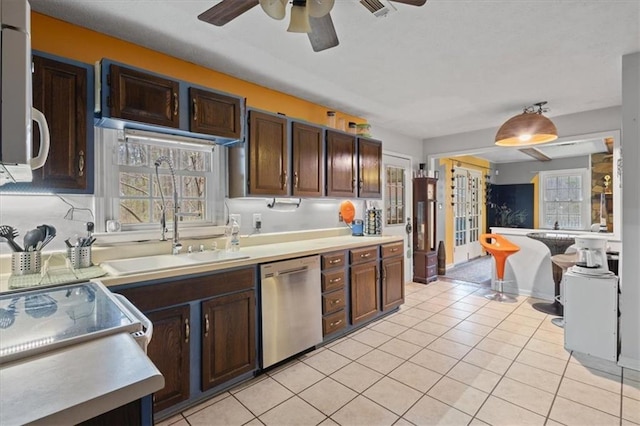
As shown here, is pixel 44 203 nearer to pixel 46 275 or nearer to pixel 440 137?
pixel 46 275

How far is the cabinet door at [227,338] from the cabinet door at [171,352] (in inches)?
4.9

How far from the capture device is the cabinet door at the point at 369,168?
3857 mm

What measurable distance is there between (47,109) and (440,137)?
518 centimetres

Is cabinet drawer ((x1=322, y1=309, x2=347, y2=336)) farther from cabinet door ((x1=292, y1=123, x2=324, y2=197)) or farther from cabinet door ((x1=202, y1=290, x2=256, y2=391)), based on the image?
cabinet door ((x1=292, y1=123, x2=324, y2=197))

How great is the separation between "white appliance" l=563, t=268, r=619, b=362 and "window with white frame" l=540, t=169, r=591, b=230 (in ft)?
17.5

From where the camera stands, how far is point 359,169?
383 cm

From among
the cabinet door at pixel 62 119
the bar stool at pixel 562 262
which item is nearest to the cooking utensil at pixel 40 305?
the cabinet door at pixel 62 119

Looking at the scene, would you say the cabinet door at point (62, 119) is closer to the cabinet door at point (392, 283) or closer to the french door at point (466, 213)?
the cabinet door at point (392, 283)

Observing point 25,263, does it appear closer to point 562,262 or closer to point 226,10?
point 226,10

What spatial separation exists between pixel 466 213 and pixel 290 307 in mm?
5644

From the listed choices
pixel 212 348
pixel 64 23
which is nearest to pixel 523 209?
→ pixel 212 348

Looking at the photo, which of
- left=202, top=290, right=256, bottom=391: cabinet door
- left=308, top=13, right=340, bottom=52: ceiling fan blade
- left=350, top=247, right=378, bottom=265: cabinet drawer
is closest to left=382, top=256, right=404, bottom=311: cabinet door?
left=350, top=247, right=378, bottom=265: cabinet drawer

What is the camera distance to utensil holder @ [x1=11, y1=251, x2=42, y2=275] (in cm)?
175

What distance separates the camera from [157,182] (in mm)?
2586
